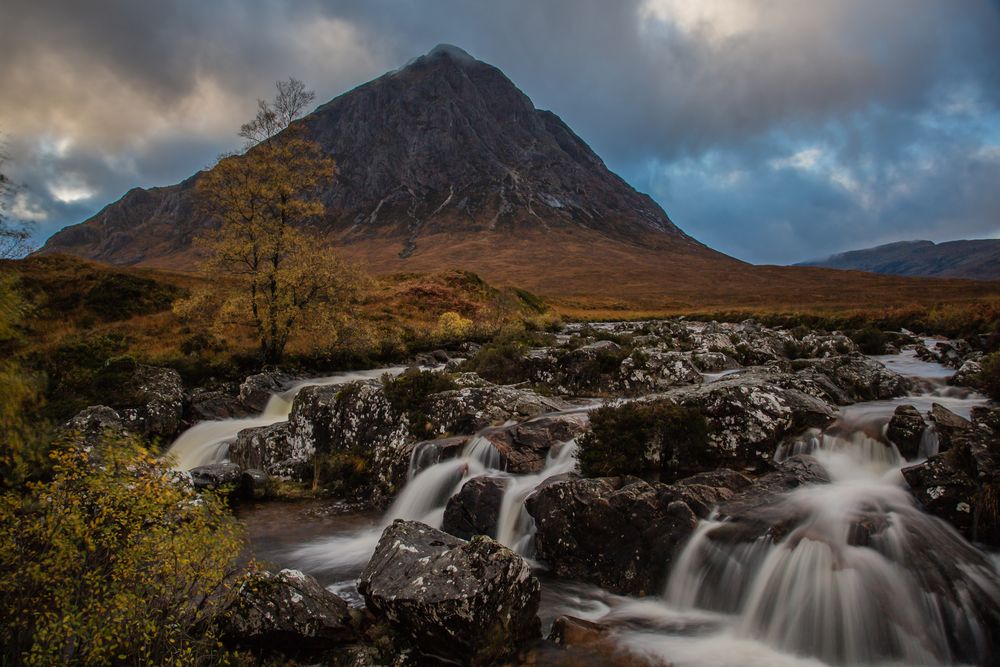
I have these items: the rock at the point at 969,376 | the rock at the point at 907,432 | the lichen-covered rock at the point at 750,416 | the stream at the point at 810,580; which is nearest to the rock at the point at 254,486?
the stream at the point at 810,580

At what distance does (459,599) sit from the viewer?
698 cm

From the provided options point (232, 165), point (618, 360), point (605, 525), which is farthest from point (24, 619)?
point (232, 165)

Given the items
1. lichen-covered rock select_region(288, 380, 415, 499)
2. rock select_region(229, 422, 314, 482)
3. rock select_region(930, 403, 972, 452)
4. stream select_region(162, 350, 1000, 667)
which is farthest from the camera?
rock select_region(229, 422, 314, 482)

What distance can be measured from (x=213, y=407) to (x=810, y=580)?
20.5 metres

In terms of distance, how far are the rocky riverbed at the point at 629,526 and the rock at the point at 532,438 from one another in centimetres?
6

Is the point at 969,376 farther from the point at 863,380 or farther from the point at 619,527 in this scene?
the point at 619,527

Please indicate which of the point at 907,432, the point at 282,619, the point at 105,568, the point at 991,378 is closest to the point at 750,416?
the point at 907,432

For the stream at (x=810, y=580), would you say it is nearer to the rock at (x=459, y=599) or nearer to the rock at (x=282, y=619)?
the rock at (x=459, y=599)

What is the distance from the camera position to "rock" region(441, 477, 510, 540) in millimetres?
11359

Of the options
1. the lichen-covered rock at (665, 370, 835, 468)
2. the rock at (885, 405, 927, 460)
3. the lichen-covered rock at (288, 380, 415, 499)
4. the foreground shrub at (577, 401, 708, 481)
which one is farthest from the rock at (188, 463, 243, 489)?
the rock at (885, 405, 927, 460)

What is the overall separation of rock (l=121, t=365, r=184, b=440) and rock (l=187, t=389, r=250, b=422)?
437mm

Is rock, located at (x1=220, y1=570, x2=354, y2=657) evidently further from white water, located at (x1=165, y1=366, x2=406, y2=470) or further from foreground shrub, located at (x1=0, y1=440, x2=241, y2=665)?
white water, located at (x1=165, y1=366, x2=406, y2=470)

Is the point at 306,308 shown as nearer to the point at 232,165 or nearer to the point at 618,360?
the point at 232,165

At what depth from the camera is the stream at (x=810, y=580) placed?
23.5 feet
